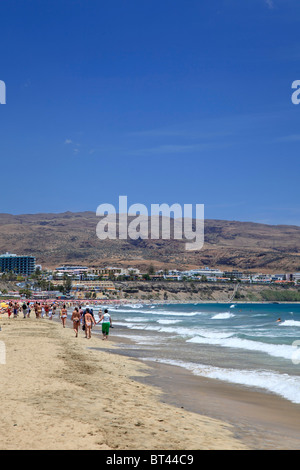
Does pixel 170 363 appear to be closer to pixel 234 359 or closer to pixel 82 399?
pixel 234 359

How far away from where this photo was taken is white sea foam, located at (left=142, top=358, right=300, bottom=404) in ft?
34.6

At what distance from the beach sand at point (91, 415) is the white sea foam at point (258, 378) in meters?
2.34

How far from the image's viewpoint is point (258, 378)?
12.2 metres

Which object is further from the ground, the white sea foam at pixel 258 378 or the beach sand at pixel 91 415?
the beach sand at pixel 91 415

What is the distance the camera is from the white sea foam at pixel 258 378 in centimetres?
1055

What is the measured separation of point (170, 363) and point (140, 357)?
67.2 inches

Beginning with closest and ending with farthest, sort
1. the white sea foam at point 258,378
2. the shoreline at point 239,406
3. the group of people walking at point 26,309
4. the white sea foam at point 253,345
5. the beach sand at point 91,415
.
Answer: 1. the beach sand at point 91,415
2. the shoreline at point 239,406
3. the white sea foam at point 258,378
4. the white sea foam at point 253,345
5. the group of people walking at point 26,309

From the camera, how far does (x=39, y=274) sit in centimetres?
16062

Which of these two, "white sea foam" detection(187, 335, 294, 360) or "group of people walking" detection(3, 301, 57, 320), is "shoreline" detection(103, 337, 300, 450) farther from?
"group of people walking" detection(3, 301, 57, 320)

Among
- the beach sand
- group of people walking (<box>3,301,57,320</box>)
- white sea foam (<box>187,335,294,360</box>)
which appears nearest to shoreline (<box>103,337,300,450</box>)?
the beach sand

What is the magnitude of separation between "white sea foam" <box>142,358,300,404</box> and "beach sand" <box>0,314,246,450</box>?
2.34 m

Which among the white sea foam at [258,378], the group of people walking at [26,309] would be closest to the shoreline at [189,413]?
the white sea foam at [258,378]

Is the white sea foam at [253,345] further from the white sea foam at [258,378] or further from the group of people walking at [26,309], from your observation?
the group of people walking at [26,309]
